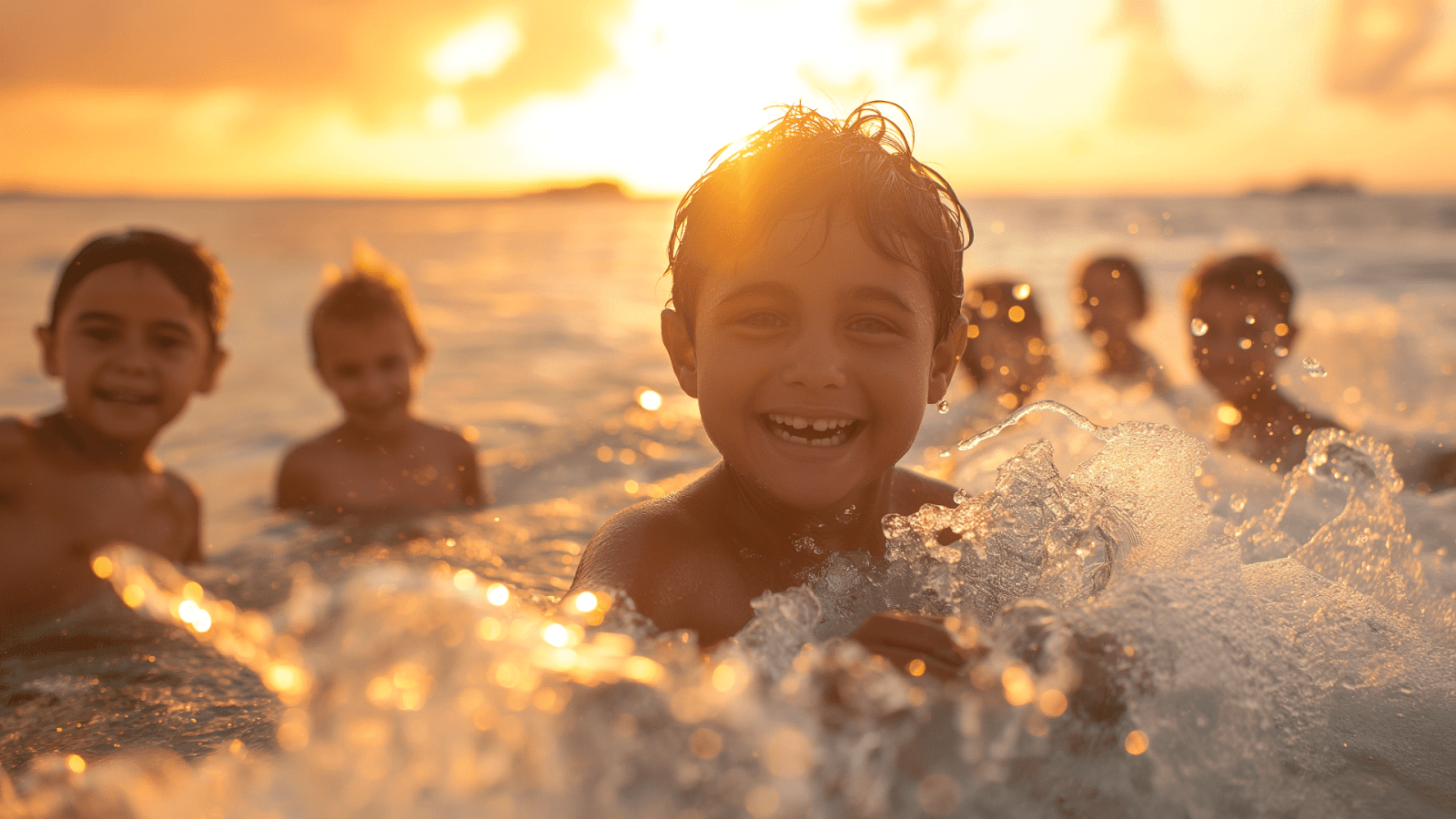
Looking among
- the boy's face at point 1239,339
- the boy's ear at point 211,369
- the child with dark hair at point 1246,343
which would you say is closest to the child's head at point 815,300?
the boy's ear at point 211,369

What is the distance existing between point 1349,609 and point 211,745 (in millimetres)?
2853

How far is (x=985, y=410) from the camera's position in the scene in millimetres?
6648

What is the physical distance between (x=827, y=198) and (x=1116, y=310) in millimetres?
6525

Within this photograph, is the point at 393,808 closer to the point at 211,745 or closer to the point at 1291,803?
the point at 211,745

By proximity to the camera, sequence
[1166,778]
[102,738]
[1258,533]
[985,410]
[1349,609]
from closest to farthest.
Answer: [1166,778] < [102,738] < [1349,609] < [1258,533] < [985,410]

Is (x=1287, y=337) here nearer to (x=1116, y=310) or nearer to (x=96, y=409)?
(x=1116, y=310)

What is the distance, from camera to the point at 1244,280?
5484 mm

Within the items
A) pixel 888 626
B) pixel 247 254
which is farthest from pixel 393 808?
pixel 247 254

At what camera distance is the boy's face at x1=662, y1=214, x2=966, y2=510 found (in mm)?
2016

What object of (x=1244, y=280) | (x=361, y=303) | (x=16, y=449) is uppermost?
(x=1244, y=280)

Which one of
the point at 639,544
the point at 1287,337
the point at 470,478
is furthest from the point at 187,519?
the point at 1287,337

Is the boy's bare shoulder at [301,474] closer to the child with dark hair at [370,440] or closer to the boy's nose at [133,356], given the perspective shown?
the child with dark hair at [370,440]

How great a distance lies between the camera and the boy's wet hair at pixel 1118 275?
7762 mm

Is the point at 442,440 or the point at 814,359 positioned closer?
the point at 814,359
